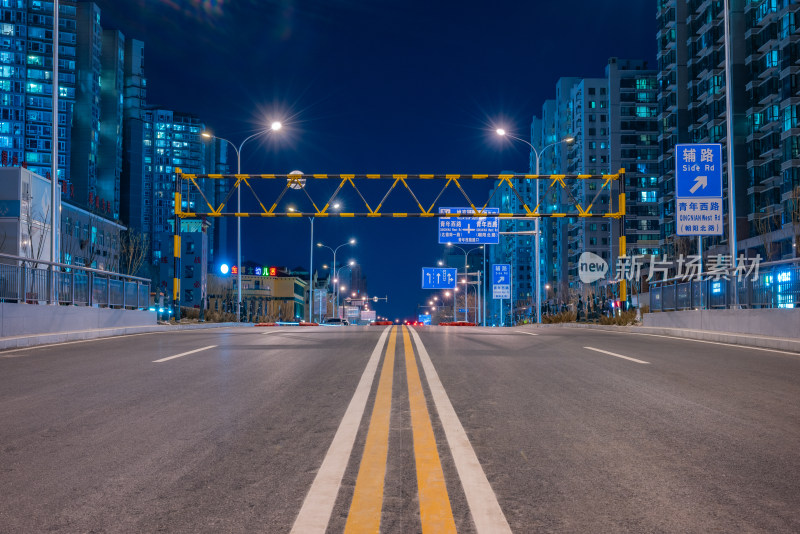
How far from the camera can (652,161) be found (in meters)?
114

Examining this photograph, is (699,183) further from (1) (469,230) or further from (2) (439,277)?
(2) (439,277)

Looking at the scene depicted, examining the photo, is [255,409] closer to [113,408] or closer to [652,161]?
[113,408]

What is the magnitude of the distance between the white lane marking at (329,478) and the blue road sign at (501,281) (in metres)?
43.9

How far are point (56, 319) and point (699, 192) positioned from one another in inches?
719

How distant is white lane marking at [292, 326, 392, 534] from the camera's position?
3258mm

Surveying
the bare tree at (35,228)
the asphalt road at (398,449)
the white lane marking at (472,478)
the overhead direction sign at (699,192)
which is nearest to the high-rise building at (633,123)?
the bare tree at (35,228)

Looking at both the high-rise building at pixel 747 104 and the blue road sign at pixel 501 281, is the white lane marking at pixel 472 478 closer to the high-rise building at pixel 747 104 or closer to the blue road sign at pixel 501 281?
the blue road sign at pixel 501 281

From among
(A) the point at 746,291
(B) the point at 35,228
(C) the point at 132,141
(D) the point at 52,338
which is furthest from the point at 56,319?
(C) the point at 132,141

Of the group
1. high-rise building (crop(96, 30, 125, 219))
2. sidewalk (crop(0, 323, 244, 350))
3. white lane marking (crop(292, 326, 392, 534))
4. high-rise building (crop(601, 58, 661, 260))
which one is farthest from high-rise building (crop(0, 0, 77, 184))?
white lane marking (crop(292, 326, 392, 534))

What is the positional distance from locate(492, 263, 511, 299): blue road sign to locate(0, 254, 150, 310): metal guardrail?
30.5 meters

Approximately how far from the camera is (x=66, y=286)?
17.9 meters

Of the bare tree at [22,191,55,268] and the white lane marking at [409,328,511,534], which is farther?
the bare tree at [22,191,55,268]

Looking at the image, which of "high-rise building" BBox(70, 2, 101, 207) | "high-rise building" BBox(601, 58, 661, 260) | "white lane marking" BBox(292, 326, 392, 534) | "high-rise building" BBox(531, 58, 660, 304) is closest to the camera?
"white lane marking" BBox(292, 326, 392, 534)

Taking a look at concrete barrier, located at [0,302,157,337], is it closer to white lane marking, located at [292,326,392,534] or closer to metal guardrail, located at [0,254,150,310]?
metal guardrail, located at [0,254,150,310]
